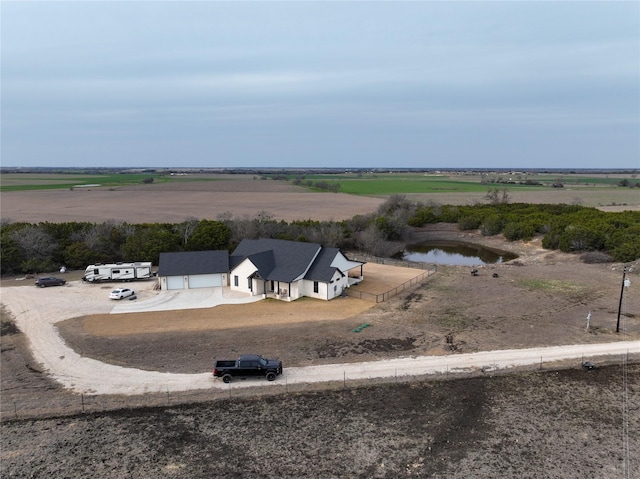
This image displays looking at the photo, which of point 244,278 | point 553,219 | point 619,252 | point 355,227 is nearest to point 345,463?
point 244,278

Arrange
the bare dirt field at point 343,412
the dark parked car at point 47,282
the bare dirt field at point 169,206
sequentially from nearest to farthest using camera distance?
the bare dirt field at point 343,412, the dark parked car at point 47,282, the bare dirt field at point 169,206

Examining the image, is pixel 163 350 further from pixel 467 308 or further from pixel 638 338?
pixel 638 338

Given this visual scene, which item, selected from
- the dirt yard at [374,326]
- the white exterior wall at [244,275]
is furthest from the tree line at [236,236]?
the dirt yard at [374,326]

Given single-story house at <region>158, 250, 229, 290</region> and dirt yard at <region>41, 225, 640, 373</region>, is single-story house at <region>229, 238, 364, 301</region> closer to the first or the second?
single-story house at <region>158, 250, 229, 290</region>

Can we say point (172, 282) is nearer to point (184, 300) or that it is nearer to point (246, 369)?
point (184, 300)

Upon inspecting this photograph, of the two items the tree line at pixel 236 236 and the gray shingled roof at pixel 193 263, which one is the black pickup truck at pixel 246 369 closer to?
the gray shingled roof at pixel 193 263
